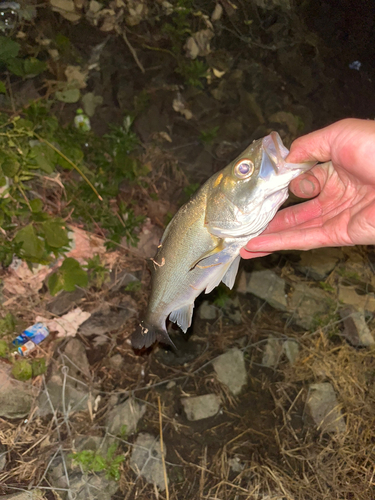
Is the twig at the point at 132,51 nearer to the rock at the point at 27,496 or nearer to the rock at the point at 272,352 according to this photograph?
the rock at the point at 272,352

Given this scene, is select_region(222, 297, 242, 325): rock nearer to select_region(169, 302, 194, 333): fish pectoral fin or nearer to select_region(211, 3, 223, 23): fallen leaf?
select_region(169, 302, 194, 333): fish pectoral fin

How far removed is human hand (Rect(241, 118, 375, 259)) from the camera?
1.87 m

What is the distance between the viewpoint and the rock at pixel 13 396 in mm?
3154

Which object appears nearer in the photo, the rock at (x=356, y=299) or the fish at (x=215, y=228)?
the fish at (x=215, y=228)

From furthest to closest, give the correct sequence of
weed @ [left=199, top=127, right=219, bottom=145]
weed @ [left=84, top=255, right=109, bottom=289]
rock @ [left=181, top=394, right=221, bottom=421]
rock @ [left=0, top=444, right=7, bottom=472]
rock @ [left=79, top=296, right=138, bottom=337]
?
weed @ [left=199, top=127, right=219, bottom=145] → weed @ [left=84, top=255, right=109, bottom=289] → rock @ [left=79, top=296, right=138, bottom=337] → rock @ [left=181, top=394, right=221, bottom=421] → rock @ [left=0, top=444, right=7, bottom=472]

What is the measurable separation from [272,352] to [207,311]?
3.15 feet

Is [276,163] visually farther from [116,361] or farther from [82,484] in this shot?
[82,484]

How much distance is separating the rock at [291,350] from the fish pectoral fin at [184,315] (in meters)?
1.91

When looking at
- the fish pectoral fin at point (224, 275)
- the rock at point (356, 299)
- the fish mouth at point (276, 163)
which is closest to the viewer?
the fish mouth at point (276, 163)

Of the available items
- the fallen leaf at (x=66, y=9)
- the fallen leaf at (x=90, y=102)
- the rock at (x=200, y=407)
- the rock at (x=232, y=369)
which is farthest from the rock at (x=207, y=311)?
the fallen leaf at (x=66, y=9)

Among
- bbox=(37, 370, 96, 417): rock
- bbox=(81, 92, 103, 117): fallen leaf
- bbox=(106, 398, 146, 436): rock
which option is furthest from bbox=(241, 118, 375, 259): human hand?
bbox=(81, 92, 103, 117): fallen leaf

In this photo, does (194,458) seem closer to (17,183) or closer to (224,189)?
(224,189)

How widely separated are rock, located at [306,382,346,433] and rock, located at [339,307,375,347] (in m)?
0.75

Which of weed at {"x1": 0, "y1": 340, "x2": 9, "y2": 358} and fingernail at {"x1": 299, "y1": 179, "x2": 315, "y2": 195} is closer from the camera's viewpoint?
fingernail at {"x1": 299, "y1": 179, "x2": 315, "y2": 195}
